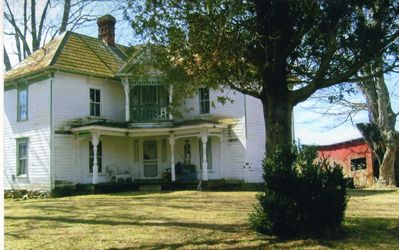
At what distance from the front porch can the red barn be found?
8.39 meters

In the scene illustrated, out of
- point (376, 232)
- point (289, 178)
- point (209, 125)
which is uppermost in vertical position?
point (209, 125)

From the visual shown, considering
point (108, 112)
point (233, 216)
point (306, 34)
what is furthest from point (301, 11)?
point (108, 112)

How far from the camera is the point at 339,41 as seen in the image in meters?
9.42

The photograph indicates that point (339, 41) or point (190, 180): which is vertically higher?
point (339, 41)

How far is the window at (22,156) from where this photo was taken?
75.5 ft

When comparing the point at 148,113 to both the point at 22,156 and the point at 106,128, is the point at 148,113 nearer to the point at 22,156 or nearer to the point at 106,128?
the point at 106,128

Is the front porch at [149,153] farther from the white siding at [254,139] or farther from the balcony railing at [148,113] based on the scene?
the white siding at [254,139]

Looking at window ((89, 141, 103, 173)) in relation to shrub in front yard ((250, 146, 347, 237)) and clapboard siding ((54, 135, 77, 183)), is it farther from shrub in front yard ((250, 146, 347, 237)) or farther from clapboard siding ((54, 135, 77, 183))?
shrub in front yard ((250, 146, 347, 237))

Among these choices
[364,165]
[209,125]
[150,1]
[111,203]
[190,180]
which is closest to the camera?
[150,1]

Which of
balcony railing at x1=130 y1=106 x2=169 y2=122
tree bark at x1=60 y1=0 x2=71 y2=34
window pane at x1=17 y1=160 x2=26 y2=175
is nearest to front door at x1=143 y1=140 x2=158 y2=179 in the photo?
balcony railing at x1=130 y1=106 x2=169 y2=122

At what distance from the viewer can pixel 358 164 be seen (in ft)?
93.4

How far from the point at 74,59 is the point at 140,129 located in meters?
5.19

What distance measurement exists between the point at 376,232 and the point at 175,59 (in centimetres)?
586

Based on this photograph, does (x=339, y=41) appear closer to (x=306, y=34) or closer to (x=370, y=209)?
(x=306, y=34)
